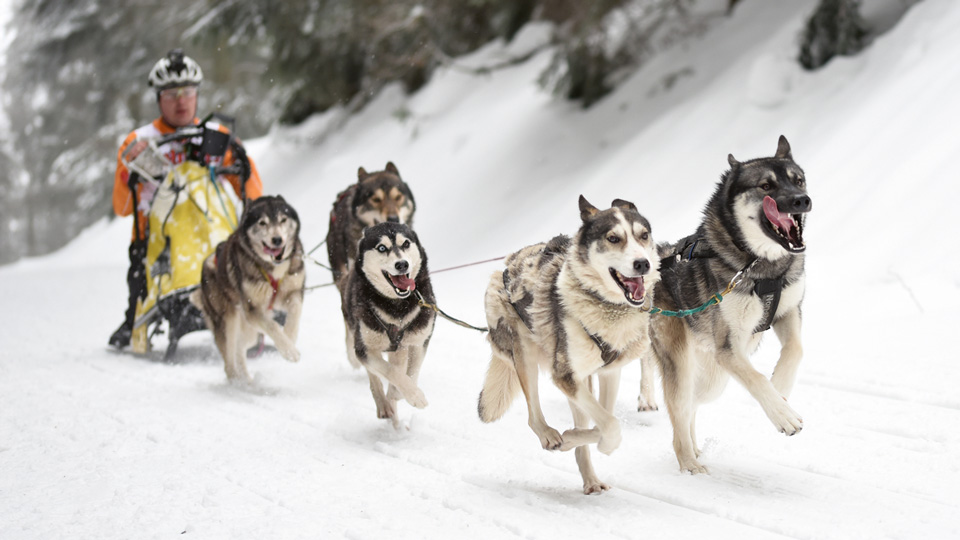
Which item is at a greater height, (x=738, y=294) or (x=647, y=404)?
(x=738, y=294)

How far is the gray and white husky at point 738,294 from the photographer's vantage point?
383 centimetres

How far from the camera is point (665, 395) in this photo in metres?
4.27

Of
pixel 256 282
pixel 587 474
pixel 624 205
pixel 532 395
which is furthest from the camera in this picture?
pixel 256 282

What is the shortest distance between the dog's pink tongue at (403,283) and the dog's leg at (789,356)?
2.05 m

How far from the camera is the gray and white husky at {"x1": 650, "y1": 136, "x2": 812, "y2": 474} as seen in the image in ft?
12.6

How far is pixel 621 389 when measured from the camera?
597 cm

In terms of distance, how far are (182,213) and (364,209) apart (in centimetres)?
226

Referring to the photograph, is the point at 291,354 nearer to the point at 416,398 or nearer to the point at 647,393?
the point at 416,398

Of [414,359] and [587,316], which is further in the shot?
[414,359]

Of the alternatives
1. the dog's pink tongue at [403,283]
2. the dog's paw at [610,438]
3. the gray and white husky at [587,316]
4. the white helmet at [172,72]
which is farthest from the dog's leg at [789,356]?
the white helmet at [172,72]

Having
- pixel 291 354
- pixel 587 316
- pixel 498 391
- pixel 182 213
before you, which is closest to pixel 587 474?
pixel 498 391

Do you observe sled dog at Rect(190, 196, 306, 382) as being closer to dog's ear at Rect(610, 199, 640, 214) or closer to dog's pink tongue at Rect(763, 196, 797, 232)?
dog's ear at Rect(610, 199, 640, 214)

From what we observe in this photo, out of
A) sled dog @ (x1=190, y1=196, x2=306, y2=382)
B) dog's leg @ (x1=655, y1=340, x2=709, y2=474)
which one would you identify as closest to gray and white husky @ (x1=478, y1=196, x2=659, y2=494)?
dog's leg @ (x1=655, y1=340, x2=709, y2=474)

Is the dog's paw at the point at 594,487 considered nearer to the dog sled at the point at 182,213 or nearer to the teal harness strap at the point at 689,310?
the teal harness strap at the point at 689,310
